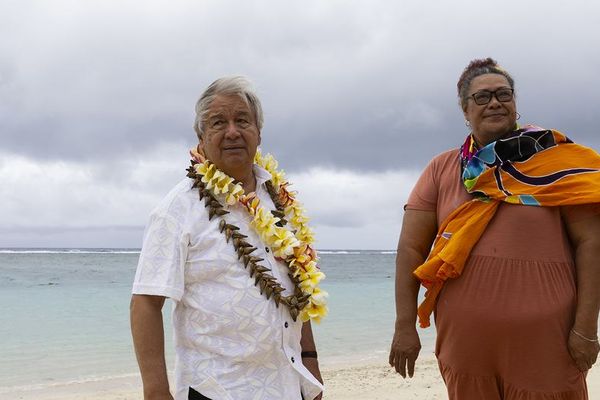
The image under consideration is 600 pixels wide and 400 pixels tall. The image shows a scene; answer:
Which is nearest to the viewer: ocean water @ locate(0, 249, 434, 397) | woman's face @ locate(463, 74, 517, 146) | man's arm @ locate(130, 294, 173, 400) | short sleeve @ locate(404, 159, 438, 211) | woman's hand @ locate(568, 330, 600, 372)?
man's arm @ locate(130, 294, 173, 400)

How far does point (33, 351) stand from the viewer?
8977mm

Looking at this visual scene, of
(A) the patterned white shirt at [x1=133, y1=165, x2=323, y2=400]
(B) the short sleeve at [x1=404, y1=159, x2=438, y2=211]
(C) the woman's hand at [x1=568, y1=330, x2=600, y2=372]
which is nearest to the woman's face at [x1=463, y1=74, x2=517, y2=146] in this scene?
(B) the short sleeve at [x1=404, y1=159, x2=438, y2=211]

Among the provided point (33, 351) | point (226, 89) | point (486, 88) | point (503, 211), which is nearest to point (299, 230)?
point (226, 89)

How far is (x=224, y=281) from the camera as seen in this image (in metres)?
2.10

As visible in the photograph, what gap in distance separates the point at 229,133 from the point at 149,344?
77 centimetres

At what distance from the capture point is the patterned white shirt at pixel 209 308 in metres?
2.04

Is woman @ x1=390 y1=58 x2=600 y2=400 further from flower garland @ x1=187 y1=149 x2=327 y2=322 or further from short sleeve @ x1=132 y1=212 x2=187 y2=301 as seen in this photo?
short sleeve @ x1=132 y1=212 x2=187 y2=301

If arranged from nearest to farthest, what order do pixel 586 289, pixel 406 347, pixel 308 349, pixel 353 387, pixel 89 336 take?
pixel 308 349 < pixel 586 289 < pixel 406 347 < pixel 353 387 < pixel 89 336

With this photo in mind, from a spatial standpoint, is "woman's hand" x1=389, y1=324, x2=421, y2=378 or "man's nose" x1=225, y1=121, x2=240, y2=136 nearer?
"man's nose" x1=225, y1=121, x2=240, y2=136

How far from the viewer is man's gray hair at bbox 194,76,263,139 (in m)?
2.21

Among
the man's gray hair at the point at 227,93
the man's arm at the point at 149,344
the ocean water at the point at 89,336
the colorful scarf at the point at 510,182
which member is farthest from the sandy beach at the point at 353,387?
the man's gray hair at the point at 227,93

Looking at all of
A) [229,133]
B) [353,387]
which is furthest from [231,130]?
[353,387]

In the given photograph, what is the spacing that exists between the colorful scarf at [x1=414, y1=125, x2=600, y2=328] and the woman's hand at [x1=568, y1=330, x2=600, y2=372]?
53 cm

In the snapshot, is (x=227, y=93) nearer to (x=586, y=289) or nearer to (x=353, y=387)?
(x=586, y=289)
